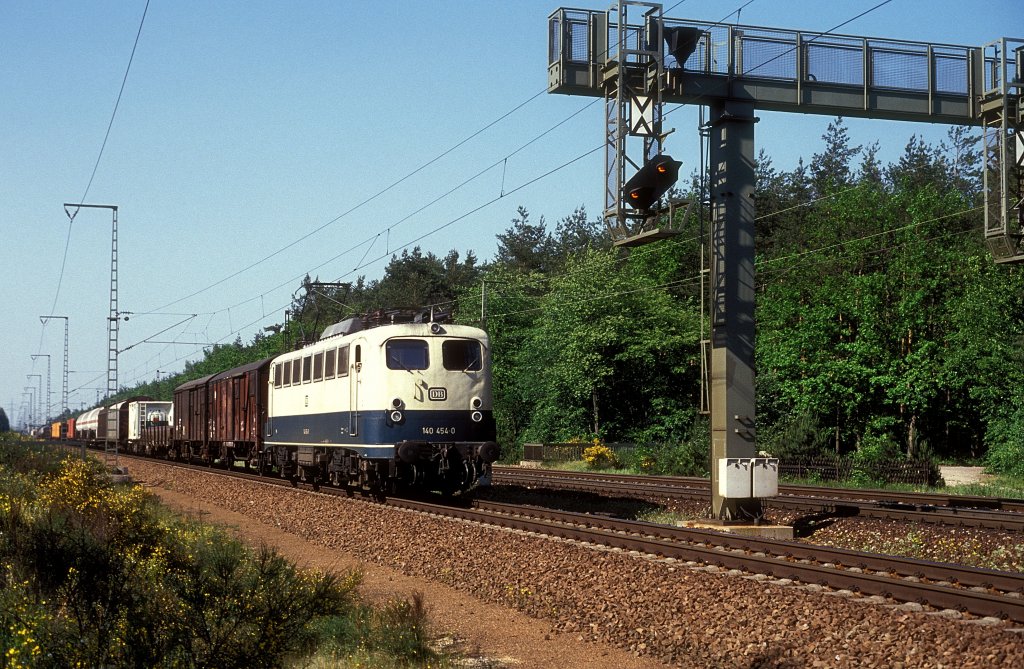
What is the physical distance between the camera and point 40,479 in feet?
72.1

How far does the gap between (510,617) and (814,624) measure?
13.0 ft

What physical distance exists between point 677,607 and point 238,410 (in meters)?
24.7

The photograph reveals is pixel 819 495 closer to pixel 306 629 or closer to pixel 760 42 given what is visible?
pixel 760 42

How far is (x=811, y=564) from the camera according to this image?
1188cm

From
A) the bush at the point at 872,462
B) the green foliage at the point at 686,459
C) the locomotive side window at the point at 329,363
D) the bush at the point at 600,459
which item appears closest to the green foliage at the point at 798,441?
the bush at the point at 872,462

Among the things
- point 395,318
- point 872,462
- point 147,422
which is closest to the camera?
point 395,318

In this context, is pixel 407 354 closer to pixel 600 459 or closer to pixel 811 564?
pixel 811 564

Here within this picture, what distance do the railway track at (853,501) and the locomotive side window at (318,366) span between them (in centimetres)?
592

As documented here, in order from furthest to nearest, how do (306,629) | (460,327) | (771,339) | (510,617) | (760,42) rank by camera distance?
(771,339)
(460,327)
(760,42)
(510,617)
(306,629)

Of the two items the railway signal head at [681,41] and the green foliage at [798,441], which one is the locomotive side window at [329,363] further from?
the green foliage at [798,441]

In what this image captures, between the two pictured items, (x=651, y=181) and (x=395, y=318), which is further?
(x=395, y=318)

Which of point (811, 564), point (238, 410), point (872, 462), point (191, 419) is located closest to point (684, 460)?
point (872, 462)

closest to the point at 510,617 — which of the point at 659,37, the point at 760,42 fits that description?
the point at 659,37

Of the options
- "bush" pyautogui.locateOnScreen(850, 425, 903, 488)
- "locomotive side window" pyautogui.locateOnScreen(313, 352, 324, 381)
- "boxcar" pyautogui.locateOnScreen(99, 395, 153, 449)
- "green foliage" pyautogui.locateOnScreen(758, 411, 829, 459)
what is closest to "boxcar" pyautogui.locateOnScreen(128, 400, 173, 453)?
"boxcar" pyautogui.locateOnScreen(99, 395, 153, 449)
